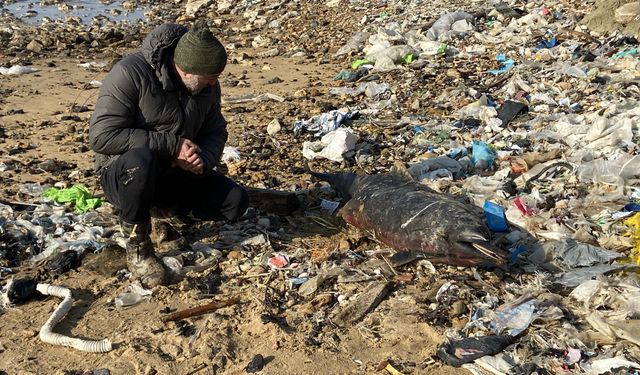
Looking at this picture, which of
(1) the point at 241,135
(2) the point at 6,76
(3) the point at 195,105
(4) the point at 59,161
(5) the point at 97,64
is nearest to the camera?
(3) the point at 195,105

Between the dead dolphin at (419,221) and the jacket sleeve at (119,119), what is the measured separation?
1434mm

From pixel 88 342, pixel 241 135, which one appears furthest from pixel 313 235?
pixel 241 135

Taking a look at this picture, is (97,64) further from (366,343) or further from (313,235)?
(366,343)

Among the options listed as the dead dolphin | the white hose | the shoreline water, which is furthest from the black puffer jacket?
the shoreline water

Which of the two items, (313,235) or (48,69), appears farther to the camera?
(48,69)

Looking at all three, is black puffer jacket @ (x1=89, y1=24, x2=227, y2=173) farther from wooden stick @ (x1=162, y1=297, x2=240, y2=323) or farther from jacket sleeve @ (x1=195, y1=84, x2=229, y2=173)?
wooden stick @ (x1=162, y1=297, x2=240, y2=323)

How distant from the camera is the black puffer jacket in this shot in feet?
12.9

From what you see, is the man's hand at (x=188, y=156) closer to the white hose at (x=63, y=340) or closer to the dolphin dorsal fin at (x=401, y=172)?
the white hose at (x=63, y=340)

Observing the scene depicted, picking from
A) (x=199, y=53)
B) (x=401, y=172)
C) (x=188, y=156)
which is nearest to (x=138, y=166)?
(x=188, y=156)

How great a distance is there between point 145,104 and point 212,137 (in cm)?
54

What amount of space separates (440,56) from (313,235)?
5211mm

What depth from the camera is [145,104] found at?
400 cm

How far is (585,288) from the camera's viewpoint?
12.7ft

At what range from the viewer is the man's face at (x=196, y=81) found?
12.9 ft
